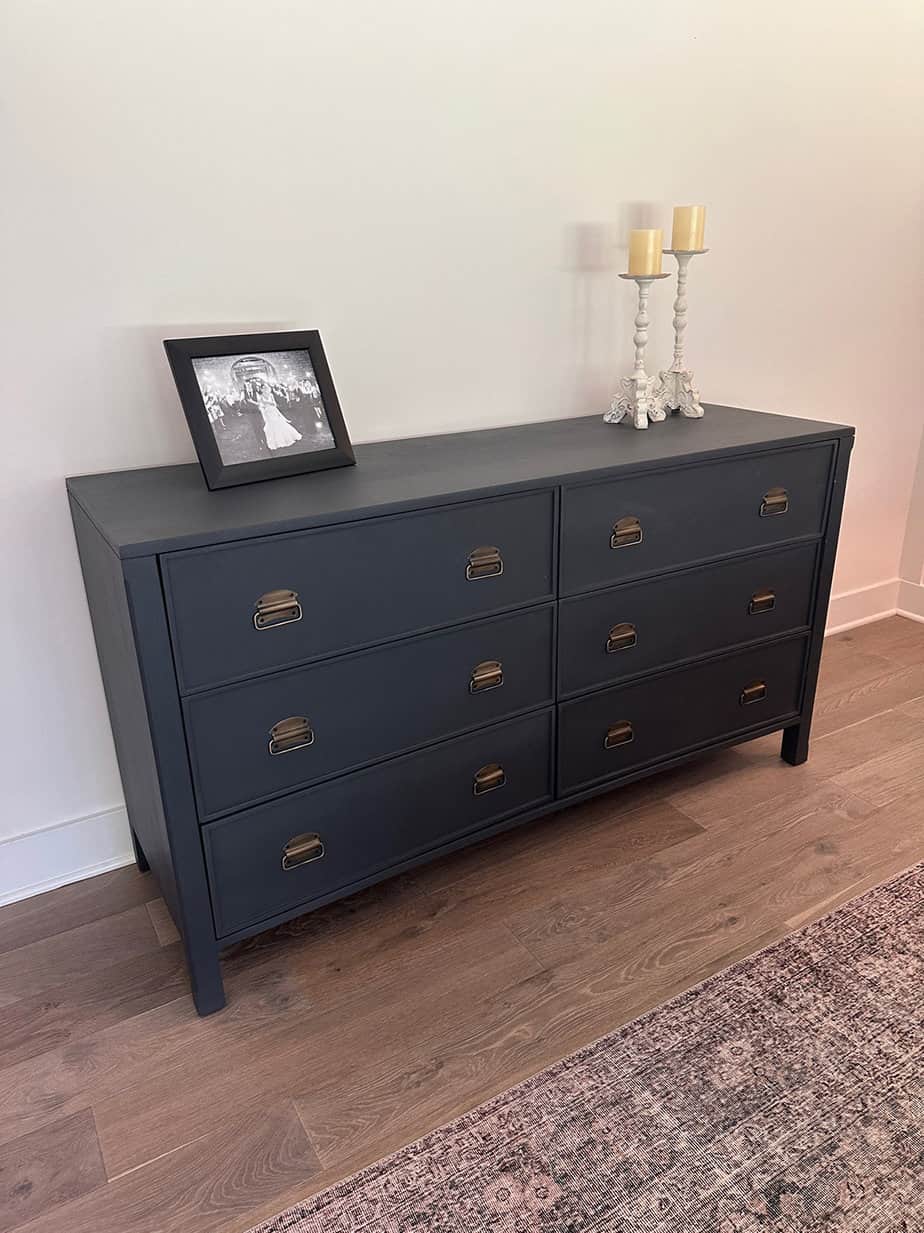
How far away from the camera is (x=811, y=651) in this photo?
2125mm

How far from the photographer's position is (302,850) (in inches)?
60.9

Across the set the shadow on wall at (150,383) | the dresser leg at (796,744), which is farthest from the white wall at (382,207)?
the dresser leg at (796,744)

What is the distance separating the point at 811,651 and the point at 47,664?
167cm

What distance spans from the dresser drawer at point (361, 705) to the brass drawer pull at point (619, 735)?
0.72 feet

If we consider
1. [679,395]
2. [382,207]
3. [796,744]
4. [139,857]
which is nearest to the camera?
[382,207]

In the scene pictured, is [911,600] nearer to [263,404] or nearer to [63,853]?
[263,404]

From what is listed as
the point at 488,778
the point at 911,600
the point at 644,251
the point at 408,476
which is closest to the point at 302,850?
the point at 488,778

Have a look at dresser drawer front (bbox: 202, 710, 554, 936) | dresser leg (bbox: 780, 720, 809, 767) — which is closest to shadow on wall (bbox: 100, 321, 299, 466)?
dresser drawer front (bbox: 202, 710, 554, 936)

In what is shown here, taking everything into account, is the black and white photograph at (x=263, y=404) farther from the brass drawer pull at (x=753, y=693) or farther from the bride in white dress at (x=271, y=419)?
the brass drawer pull at (x=753, y=693)

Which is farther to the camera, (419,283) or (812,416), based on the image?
(812,416)

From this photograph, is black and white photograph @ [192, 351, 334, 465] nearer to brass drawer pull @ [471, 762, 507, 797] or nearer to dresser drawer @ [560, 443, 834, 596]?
dresser drawer @ [560, 443, 834, 596]

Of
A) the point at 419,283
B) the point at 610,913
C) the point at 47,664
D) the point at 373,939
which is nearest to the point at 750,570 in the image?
the point at 610,913

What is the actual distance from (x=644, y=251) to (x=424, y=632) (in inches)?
38.8

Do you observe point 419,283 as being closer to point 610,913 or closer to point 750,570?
point 750,570
